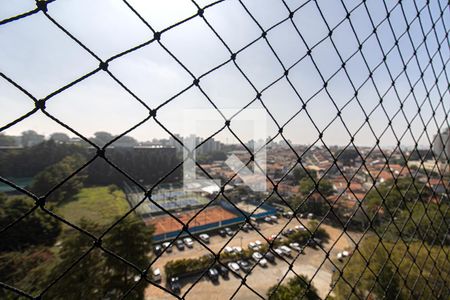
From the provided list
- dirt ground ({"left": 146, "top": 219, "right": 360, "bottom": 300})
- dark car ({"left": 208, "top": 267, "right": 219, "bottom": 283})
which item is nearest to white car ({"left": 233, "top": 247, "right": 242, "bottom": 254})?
dirt ground ({"left": 146, "top": 219, "right": 360, "bottom": 300})

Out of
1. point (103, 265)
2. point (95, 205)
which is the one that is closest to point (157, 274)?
point (103, 265)

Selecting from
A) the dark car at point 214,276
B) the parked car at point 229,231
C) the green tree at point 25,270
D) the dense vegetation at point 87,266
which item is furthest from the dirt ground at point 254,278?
the green tree at point 25,270

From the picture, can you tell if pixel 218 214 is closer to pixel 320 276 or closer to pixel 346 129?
pixel 320 276

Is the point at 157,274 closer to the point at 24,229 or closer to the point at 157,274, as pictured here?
the point at 157,274

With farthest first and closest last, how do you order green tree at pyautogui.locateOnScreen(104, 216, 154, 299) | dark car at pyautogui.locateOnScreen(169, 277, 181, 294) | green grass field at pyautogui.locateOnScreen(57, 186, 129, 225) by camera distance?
1. green grass field at pyautogui.locateOnScreen(57, 186, 129, 225)
2. dark car at pyautogui.locateOnScreen(169, 277, 181, 294)
3. green tree at pyautogui.locateOnScreen(104, 216, 154, 299)

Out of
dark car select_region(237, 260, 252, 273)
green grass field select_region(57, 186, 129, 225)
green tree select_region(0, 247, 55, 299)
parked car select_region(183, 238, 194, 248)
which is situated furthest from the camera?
green grass field select_region(57, 186, 129, 225)

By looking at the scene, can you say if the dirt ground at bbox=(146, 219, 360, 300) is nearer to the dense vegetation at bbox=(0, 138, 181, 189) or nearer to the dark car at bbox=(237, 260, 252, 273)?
the dark car at bbox=(237, 260, 252, 273)

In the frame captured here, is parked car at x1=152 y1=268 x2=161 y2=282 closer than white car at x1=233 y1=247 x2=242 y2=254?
Yes

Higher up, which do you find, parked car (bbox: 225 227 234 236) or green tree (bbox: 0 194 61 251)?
green tree (bbox: 0 194 61 251)

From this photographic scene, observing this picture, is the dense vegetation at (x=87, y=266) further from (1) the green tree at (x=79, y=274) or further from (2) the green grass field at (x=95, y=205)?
(2) the green grass field at (x=95, y=205)
